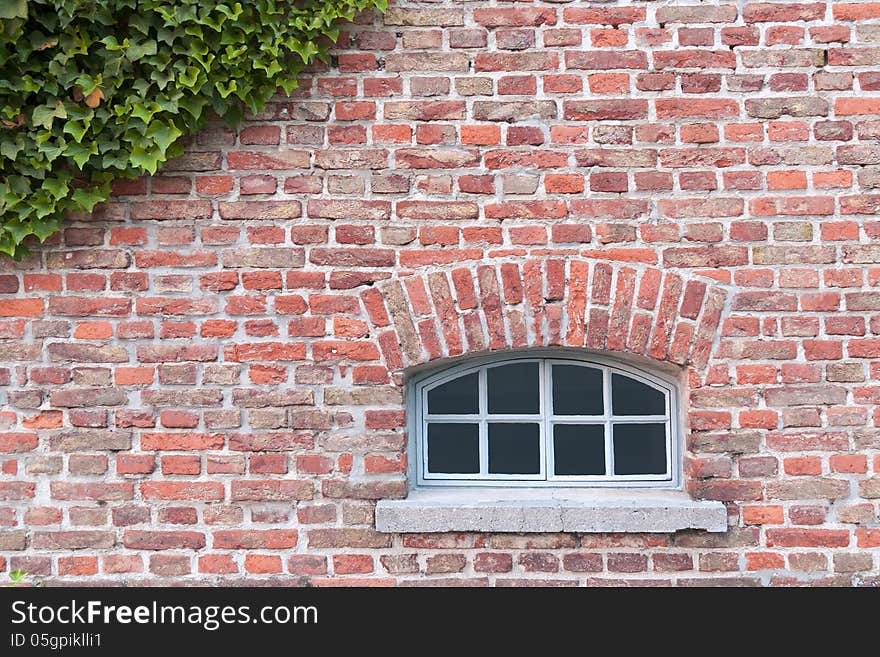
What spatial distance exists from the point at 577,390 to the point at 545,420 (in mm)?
188

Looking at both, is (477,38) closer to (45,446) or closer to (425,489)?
(425,489)

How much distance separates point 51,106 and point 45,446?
134 cm

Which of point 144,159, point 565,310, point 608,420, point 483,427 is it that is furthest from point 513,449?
point 144,159

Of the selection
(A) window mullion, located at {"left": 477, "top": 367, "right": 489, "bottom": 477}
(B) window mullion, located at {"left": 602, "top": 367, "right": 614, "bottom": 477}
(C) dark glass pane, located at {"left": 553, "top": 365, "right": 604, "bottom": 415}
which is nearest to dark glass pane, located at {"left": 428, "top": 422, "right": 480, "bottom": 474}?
(A) window mullion, located at {"left": 477, "top": 367, "right": 489, "bottom": 477}

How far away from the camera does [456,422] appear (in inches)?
120

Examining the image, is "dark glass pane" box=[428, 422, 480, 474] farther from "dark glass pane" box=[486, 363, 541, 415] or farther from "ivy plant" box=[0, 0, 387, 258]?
"ivy plant" box=[0, 0, 387, 258]

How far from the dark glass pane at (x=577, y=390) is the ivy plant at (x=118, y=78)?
162 centimetres

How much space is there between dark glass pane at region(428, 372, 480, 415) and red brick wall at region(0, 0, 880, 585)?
9.8 inches

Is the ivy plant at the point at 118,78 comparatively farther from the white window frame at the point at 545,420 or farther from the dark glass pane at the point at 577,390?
the dark glass pane at the point at 577,390

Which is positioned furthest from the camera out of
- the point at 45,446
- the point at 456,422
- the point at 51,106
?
the point at 456,422

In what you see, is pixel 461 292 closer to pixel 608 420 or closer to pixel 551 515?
pixel 608 420

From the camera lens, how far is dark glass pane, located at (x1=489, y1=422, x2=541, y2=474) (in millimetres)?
3053

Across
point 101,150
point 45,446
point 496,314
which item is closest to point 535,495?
point 496,314

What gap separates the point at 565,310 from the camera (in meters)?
2.81
